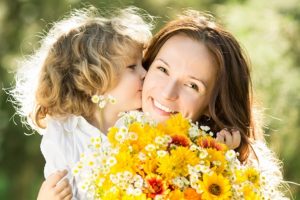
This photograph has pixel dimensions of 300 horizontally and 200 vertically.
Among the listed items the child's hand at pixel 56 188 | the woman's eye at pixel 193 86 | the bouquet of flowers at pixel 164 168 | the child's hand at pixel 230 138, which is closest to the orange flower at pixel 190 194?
the bouquet of flowers at pixel 164 168

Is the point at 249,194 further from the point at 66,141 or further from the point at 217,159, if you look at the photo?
the point at 66,141

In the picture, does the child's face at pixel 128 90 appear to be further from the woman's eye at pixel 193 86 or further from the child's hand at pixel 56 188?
the child's hand at pixel 56 188

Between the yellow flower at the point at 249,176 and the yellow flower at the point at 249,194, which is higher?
the yellow flower at the point at 249,176

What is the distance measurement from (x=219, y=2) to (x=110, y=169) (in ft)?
22.7

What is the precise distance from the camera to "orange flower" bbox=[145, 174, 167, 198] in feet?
11.0

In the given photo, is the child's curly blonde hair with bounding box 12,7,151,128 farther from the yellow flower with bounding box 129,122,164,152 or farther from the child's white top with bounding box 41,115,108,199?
the yellow flower with bounding box 129,122,164,152

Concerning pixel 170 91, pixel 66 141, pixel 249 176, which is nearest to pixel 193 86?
pixel 170 91

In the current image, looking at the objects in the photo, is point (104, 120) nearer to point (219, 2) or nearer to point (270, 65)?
point (270, 65)

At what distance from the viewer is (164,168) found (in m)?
3.38

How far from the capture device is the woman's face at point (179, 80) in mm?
4176

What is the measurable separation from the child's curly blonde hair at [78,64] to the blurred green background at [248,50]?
3060mm

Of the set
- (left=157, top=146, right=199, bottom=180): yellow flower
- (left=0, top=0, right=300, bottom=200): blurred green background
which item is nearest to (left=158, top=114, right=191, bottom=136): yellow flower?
(left=157, top=146, right=199, bottom=180): yellow flower

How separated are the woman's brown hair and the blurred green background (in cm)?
314

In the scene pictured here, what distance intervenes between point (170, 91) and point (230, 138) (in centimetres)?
37
